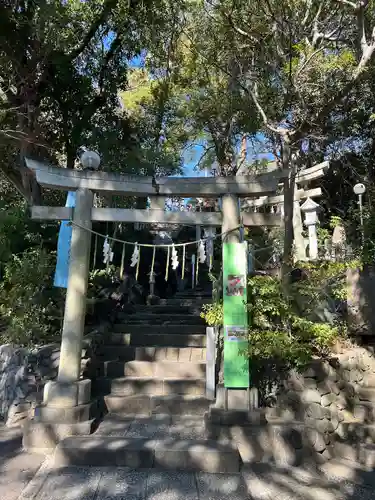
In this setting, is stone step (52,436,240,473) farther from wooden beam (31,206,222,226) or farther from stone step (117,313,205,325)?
stone step (117,313,205,325)

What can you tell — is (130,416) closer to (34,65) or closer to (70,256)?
(70,256)

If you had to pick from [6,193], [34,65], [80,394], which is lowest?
[80,394]

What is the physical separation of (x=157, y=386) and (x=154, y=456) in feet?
6.38

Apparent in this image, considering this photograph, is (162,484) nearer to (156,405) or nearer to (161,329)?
(156,405)

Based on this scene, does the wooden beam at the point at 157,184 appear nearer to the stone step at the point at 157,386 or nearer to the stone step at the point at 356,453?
the stone step at the point at 157,386

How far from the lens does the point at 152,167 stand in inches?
483

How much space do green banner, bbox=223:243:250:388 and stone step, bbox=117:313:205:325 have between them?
3.73 m

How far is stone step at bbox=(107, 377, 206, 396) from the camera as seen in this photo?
610 centimetres

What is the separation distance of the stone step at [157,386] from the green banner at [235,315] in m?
1.35

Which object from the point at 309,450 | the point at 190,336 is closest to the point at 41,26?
the point at 190,336

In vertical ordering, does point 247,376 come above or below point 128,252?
below

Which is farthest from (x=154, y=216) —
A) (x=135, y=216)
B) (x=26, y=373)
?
(x=26, y=373)

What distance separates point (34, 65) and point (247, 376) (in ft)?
31.4

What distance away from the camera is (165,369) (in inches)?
260
